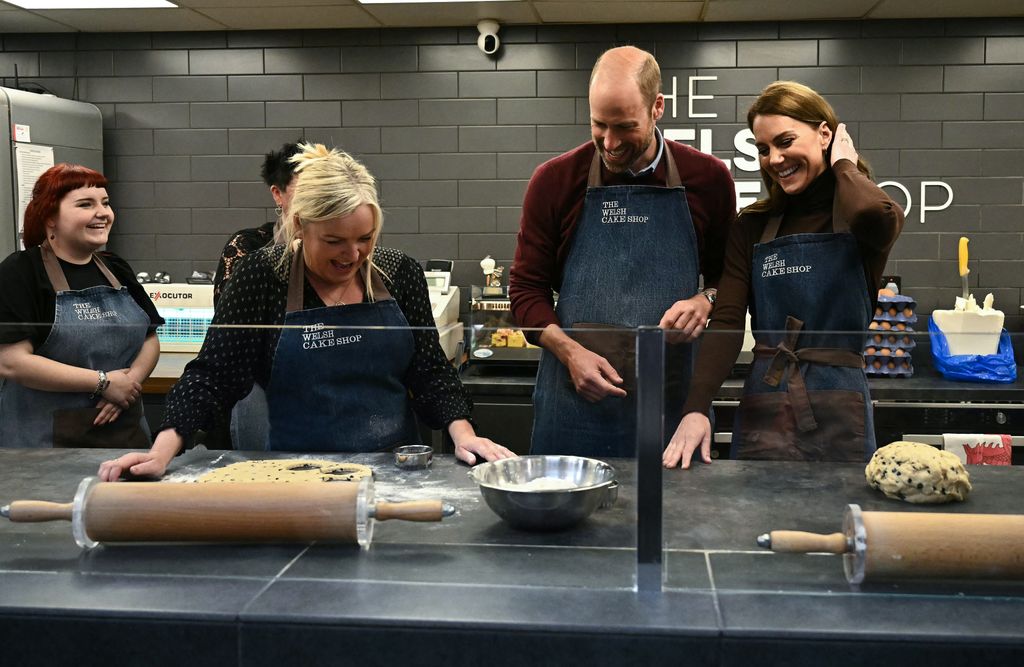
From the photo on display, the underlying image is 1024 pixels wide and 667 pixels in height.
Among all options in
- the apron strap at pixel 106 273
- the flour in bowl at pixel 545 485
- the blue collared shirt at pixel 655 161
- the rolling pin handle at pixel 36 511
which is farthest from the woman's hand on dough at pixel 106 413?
the blue collared shirt at pixel 655 161

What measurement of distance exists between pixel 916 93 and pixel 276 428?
3.45 metres

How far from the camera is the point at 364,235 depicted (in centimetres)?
204

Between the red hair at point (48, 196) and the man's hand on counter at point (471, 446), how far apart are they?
5.14 ft

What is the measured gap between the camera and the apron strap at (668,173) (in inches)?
92.1

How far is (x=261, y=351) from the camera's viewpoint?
1798 millimetres

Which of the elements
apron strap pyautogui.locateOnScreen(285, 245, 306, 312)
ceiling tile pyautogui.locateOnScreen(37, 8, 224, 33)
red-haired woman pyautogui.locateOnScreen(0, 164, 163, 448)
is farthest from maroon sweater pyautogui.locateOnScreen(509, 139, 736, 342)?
ceiling tile pyautogui.locateOnScreen(37, 8, 224, 33)

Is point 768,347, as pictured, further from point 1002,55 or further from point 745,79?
point 1002,55

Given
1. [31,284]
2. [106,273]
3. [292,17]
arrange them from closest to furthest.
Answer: [31,284]
[106,273]
[292,17]

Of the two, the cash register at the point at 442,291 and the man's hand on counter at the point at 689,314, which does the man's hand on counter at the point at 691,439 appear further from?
the cash register at the point at 442,291

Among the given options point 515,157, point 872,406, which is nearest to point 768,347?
point 872,406

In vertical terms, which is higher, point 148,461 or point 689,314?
point 689,314

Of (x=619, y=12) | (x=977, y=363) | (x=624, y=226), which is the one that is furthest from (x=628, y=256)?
(x=619, y=12)

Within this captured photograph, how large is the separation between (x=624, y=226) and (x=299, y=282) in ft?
2.60

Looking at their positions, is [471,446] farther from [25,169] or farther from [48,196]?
[25,169]
